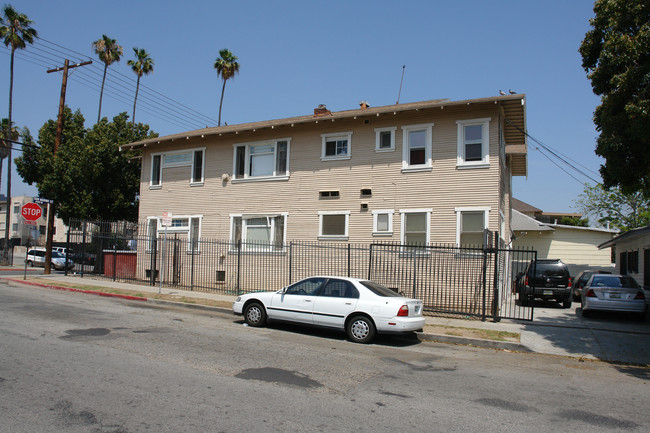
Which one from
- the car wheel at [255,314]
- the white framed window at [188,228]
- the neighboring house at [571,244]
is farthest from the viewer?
the neighboring house at [571,244]

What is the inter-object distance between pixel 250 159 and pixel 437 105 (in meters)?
8.37

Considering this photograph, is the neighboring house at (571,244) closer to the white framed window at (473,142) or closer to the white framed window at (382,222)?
the white framed window at (473,142)

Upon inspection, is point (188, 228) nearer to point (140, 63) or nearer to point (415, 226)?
point (415, 226)

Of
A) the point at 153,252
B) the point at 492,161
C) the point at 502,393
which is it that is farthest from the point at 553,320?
the point at 153,252

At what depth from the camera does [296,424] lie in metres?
5.13

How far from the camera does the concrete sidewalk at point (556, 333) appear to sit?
10.4m

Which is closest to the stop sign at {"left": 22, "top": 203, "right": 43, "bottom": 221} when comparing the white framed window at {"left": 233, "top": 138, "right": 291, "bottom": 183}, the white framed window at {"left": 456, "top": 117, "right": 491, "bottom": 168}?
the white framed window at {"left": 233, "top": 138, "right": 291, "bottom": 183}

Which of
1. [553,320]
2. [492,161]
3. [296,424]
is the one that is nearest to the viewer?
[296,424]

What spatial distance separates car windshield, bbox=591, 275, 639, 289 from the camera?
15.0 m

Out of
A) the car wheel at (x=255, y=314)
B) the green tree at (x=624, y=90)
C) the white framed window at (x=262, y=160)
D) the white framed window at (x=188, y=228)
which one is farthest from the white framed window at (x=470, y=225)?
the white framed window at (x=188, y=228)

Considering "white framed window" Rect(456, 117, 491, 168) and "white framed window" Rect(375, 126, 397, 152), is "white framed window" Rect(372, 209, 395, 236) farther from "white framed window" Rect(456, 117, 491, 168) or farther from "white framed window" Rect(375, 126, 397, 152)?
"white framed window" Rect(456, 117, 491, 168)

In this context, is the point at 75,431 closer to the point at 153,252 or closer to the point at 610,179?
the point at 610,179

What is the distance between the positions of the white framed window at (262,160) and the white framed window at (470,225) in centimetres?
717

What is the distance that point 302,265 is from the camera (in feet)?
61.6
